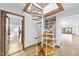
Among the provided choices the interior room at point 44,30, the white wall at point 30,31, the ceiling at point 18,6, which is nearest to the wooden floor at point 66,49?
the interior room at point 44,30

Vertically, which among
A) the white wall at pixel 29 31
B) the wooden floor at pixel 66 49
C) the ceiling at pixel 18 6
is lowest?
the wooden floor at pixel 66 49

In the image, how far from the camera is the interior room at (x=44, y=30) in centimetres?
178

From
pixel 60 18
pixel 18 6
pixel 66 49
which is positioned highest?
pixel 18 6

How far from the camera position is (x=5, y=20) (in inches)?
66.7

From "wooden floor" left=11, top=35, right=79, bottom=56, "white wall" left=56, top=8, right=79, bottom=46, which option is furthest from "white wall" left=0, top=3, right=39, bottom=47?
"white wall" left=56, top=8, right=79, bottom=46

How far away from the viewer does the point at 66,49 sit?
6.11ft

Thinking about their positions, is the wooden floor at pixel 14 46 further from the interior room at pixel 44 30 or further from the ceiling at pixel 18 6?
the ceiling at pixel 18 6

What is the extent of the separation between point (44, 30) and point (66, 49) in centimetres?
53

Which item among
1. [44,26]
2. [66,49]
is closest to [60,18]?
[44,26]

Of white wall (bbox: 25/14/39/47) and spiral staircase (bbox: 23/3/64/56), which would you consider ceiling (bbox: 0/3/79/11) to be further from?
white wall (bbox: 25/14/39/47)

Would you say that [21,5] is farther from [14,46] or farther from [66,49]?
[66,49]

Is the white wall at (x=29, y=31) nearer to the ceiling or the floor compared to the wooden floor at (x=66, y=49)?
nearer to the ceiling

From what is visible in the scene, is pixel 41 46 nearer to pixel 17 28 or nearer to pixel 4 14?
pixel 17 28

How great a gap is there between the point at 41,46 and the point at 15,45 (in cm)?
46
